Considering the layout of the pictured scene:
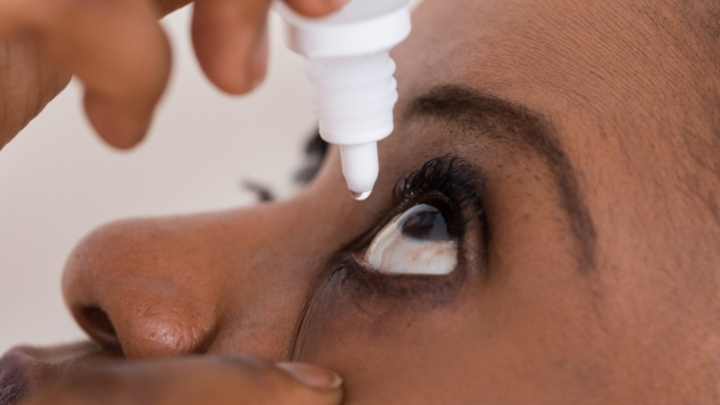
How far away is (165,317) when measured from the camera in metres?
0.52

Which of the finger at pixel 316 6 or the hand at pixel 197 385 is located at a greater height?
the finger at pixel 316 6

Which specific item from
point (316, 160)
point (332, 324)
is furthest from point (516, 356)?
point (316, 160)

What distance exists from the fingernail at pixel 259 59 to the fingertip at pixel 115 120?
0.06 metres

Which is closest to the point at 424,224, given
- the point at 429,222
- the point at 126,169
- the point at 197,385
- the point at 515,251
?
the point at 429,222

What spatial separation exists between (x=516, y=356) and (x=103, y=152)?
36.8 inches

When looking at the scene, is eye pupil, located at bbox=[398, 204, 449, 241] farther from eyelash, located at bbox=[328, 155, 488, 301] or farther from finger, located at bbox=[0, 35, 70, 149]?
finger, located at bbox=[0, 35, 70, 149]

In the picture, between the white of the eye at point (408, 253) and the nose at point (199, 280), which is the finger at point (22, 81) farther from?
the white of the eye at point (408, 253)

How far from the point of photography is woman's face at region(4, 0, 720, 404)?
40 centimetres

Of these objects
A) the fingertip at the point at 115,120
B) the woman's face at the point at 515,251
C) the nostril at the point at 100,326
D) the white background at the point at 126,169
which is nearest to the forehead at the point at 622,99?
the woman's face at the point at 515,251

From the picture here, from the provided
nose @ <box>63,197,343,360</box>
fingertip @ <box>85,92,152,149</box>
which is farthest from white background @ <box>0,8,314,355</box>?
fingertip @ <box>85,92,152,149</box>

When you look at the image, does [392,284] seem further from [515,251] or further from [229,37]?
[229,37]

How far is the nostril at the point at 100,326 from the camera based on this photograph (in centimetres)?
60

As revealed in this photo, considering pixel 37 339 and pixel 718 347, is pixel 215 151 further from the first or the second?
pixel 718 347

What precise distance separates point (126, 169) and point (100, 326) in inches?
24.2
